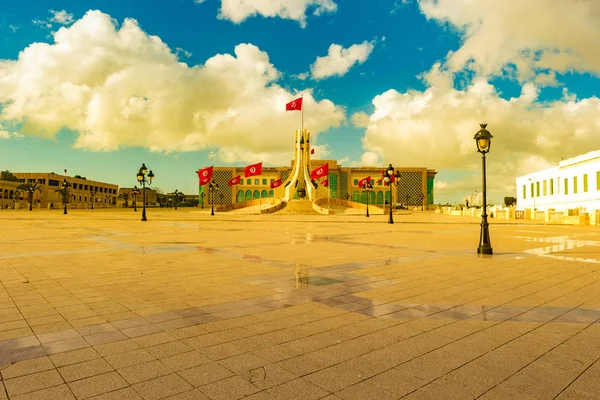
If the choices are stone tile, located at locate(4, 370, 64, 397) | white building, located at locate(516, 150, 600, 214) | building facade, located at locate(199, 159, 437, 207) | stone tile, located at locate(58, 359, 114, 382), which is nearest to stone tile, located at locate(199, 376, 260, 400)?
stone tile, located at locate(58, 359, 114, 382)

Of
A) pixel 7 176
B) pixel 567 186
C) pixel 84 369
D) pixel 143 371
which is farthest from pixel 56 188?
pixel 143 371

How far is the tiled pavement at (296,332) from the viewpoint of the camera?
3338 mm

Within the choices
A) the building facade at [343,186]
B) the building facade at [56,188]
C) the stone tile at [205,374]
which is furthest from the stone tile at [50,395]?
the building facade at [343,186]

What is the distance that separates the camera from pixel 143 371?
3.57m

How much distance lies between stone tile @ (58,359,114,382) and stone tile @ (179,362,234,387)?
76 centimetres

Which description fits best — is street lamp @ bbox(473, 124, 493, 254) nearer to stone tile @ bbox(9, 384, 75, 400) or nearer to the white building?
stone tile @ bbox(9, 384, 75, 400)

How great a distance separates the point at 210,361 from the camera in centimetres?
382

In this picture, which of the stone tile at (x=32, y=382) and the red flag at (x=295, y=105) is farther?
the red flag at (x=295, y=105)

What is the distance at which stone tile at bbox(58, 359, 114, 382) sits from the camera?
3.45 m

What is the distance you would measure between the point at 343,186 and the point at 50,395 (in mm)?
141624

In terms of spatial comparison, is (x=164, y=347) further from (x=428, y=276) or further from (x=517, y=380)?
(x=428, y=276)

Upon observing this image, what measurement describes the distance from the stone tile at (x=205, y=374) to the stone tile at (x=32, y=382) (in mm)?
1075

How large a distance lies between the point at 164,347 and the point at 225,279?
3.77 m

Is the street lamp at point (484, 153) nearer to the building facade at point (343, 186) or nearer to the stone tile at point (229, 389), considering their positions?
the stone tile at point (229, 389)
